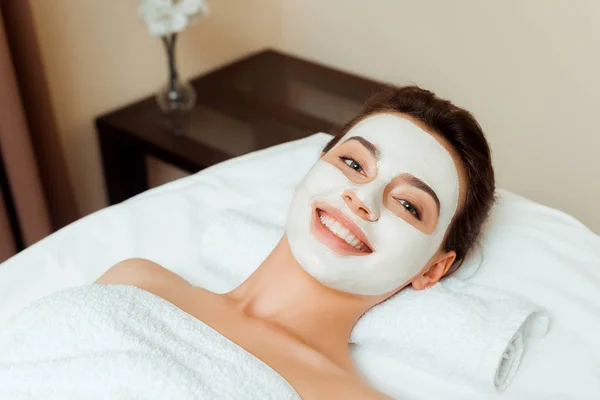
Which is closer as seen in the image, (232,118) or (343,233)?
(343,233)

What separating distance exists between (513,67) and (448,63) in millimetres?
178

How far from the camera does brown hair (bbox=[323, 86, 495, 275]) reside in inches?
42.9

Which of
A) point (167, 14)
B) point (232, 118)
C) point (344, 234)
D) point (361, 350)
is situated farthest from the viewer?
point (232, 118)

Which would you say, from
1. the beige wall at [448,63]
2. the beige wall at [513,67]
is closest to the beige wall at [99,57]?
the beige wall at [448,63]

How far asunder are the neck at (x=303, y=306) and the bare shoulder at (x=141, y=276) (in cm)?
12

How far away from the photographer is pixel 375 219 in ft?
3.27

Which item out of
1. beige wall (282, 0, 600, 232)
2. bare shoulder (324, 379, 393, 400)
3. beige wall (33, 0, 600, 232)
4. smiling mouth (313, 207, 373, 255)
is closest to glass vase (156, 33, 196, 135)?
beige wall (33, 0, 600, 232)

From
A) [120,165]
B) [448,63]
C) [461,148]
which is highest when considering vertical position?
[461,148]

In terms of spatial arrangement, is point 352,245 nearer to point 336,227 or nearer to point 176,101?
point 336,227

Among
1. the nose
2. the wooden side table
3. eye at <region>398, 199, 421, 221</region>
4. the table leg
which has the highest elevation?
the nose

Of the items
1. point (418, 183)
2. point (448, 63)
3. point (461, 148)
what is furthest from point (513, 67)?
point (418, 183)

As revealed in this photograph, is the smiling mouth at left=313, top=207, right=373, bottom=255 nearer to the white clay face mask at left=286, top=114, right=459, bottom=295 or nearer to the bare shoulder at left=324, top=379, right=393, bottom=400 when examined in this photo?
the white clay face mask at left=286, top=114, right=459, bottom=295

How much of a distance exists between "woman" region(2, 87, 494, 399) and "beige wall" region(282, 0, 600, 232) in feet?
1.96

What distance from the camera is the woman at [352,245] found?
992mm
